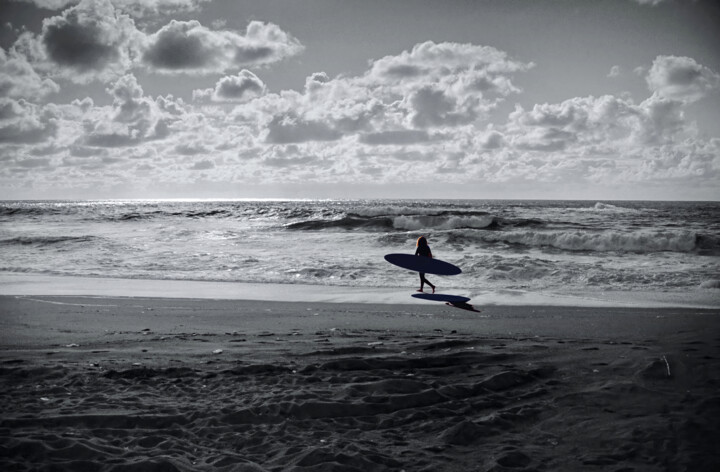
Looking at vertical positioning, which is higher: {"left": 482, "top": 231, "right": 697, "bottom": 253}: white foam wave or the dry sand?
{"left": 482, "top": 231, "right": 697, "bottom": 253}: white foam wave

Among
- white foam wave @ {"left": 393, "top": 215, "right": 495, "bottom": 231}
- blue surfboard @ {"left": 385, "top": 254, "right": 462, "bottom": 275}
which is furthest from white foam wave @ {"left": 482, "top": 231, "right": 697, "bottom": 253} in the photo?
blue surfboard @ {"left": 385, "top": 254, "right": 462, "bottom": 275}

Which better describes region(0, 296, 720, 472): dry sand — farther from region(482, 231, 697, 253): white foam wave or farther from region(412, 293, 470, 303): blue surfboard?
region(482, 231, 697, 253): white foam wave

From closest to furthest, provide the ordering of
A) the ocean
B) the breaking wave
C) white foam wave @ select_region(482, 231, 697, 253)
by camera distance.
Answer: the ocean, the breaking wave, white foam wave @ select_region(482, 231, 697, 253)

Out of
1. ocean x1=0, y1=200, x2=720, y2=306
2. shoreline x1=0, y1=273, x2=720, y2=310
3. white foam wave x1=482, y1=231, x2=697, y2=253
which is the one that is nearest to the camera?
shoreline x1=0, y1=273, x2=720, y2=310

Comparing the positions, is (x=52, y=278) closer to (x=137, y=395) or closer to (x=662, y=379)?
(x=137, y=395)

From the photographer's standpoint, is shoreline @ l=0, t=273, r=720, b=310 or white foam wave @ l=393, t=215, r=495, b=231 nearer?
shoreline @ l=0, t=273, r=720, b=310

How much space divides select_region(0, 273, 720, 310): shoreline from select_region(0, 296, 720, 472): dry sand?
1887 millimetres

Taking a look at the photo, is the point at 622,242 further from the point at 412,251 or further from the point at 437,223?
the point at 437,223

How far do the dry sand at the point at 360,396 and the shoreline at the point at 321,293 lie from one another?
189cm

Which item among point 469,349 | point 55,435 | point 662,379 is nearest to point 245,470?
point 55,435

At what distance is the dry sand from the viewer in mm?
2986

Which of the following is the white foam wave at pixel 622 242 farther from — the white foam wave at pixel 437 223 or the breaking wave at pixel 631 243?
the white foam wave at pixel 437 223

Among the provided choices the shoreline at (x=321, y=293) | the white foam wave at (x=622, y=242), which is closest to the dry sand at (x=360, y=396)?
the shoreline at (x=321, y=293)

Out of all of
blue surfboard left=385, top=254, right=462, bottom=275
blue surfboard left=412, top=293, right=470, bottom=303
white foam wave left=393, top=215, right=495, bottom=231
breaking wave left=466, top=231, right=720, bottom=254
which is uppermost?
blue surfboard left=385, top=254, right=462, bottom=275
